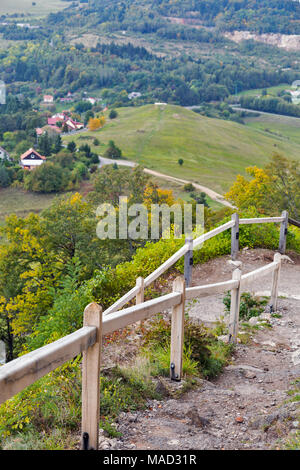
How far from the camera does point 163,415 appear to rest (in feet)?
11.7

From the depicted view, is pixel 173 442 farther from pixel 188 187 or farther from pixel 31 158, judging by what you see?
pixel 31 158

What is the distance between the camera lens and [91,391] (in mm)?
2801

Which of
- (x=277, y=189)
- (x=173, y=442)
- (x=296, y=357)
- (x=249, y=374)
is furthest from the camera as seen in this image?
(x=277, y=189)

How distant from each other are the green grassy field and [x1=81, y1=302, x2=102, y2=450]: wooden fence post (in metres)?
77.3

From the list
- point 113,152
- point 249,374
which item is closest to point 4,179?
point 113,152

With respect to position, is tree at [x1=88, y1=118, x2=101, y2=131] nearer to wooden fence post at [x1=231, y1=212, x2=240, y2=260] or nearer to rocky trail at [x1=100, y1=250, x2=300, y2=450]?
wooden fence post at [x1=231, y1=212, x2=240, y2=260]

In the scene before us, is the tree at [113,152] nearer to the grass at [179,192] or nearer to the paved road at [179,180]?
the paved road at [179,180]

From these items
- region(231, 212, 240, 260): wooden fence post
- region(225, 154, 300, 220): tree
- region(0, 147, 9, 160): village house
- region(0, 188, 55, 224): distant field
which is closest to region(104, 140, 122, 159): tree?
region(0, 147, 9, 160): village house

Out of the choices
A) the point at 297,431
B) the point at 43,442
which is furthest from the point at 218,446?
the point at 43,442

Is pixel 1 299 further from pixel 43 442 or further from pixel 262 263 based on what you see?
pixel 43 442

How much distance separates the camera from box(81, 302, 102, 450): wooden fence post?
2797mm

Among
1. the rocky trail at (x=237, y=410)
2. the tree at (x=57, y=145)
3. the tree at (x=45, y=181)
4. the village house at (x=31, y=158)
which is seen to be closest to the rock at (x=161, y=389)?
the rocky trail at (x=237, y=410)

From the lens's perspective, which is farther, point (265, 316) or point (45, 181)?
point (45, 181)

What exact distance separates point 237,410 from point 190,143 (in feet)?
371
